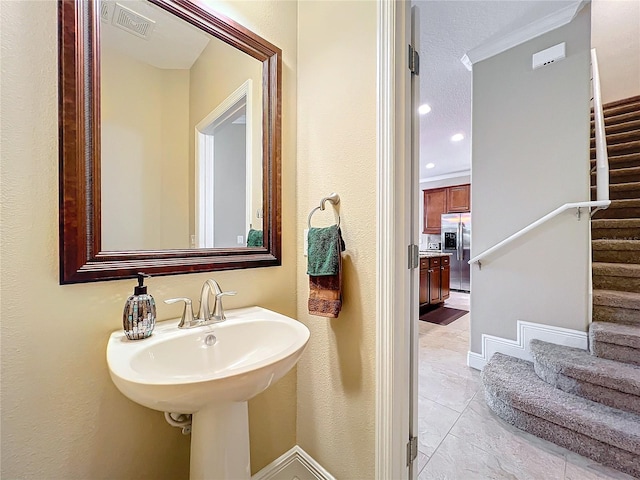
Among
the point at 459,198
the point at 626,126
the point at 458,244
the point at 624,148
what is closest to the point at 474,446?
the point at 624,148

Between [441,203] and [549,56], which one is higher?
[549,56]

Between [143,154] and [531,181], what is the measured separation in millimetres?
2591

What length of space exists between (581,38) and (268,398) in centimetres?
309

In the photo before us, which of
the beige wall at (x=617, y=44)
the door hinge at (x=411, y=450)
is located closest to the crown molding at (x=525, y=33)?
the beige wall at (x=617, y=44)

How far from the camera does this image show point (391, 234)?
1.00 m

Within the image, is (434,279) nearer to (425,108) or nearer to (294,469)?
(425,108)

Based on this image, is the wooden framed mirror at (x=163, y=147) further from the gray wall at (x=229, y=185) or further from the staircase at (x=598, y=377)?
the staircase at (x=598, y=377)

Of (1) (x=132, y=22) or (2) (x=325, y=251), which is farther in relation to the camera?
(2) (x=325, y=251)

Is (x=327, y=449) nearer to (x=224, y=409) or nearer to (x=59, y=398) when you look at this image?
(x=224, y=409)

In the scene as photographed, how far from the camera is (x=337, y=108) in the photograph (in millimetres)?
1189

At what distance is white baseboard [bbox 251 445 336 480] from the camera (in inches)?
47.8

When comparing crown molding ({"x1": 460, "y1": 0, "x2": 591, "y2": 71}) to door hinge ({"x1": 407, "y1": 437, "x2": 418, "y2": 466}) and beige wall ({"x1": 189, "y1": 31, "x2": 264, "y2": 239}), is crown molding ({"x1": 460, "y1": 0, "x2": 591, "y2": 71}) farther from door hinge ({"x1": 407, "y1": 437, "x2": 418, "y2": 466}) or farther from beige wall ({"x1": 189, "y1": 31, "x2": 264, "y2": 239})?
door hinge ({"x1": 407, "y1": 437, "x2": 418, "y2": 466})

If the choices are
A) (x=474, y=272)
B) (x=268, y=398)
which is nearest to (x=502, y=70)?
(x=474, y=272)

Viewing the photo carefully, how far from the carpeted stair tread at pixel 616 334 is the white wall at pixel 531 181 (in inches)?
4.5
